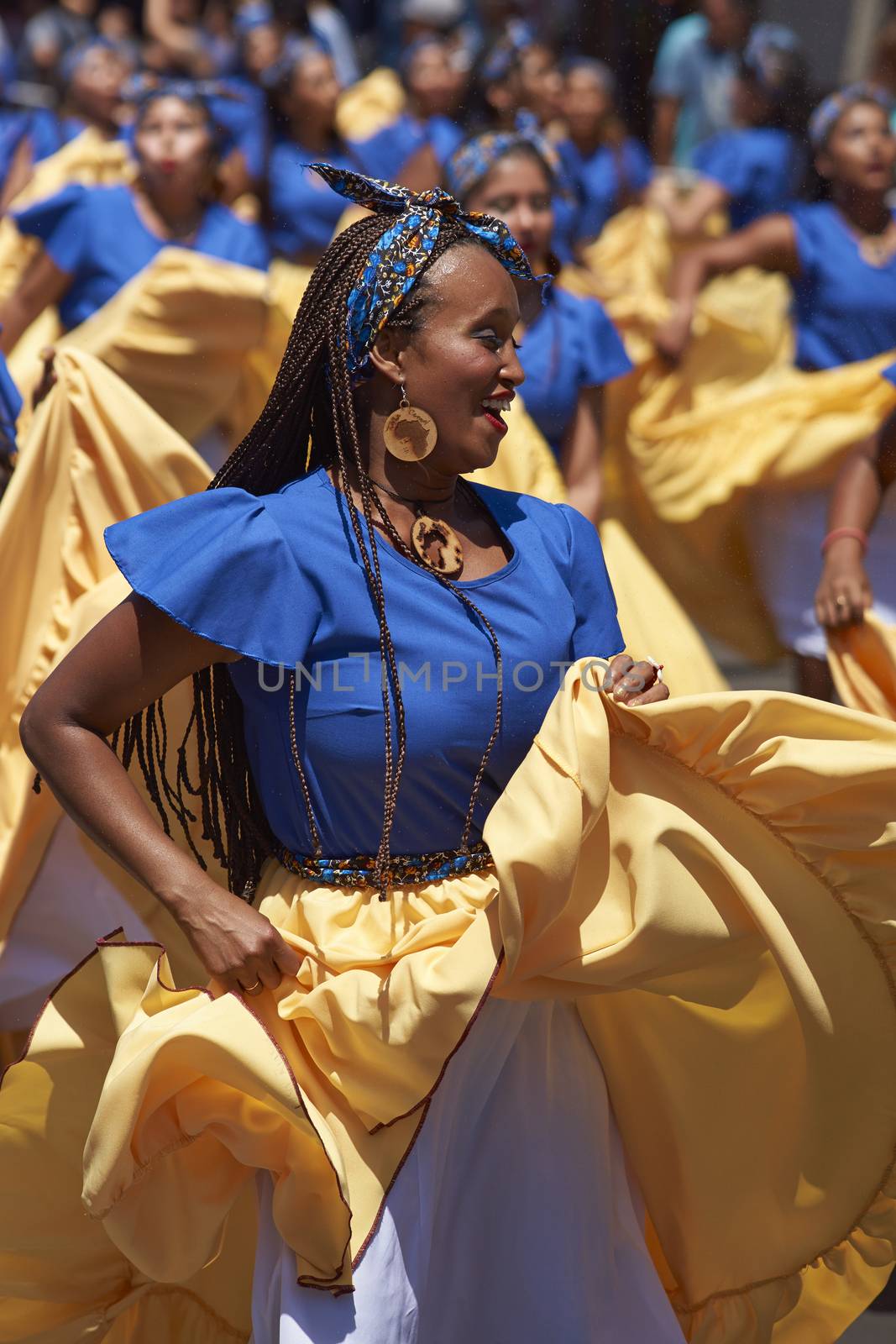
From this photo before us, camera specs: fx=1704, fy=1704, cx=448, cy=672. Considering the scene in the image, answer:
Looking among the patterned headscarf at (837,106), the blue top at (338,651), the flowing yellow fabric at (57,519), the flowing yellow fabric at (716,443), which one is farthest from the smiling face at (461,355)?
the patterned headscarf at (837,106)

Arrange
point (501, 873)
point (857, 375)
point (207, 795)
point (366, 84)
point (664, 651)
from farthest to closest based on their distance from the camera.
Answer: point (366, 84) → point (857, 375) → point (664, 651) → point (207, 795) → point (501, 873)

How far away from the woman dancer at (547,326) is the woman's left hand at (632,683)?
2156 mm

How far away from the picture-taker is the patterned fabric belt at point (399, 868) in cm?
221

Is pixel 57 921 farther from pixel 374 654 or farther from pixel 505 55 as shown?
pixel 505 55

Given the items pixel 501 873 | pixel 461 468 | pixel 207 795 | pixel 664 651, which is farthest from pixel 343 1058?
pixel 664 651

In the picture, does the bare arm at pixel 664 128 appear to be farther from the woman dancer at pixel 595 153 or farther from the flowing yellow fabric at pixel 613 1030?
the flowing yellow fabric at pixel 613 1030

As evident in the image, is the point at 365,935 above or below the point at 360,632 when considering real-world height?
below

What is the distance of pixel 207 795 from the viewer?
96.4 inches

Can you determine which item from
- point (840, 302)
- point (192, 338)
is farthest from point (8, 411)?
point (840, 302)

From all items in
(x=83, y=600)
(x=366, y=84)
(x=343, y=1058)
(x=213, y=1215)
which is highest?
(x=366, y=84)

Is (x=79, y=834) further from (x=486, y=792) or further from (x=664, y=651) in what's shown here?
(x=664, y=651)

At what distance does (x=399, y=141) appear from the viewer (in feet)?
26.6

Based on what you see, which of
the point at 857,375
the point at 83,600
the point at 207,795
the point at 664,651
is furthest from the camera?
the point at 857,375

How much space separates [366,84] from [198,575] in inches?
298
